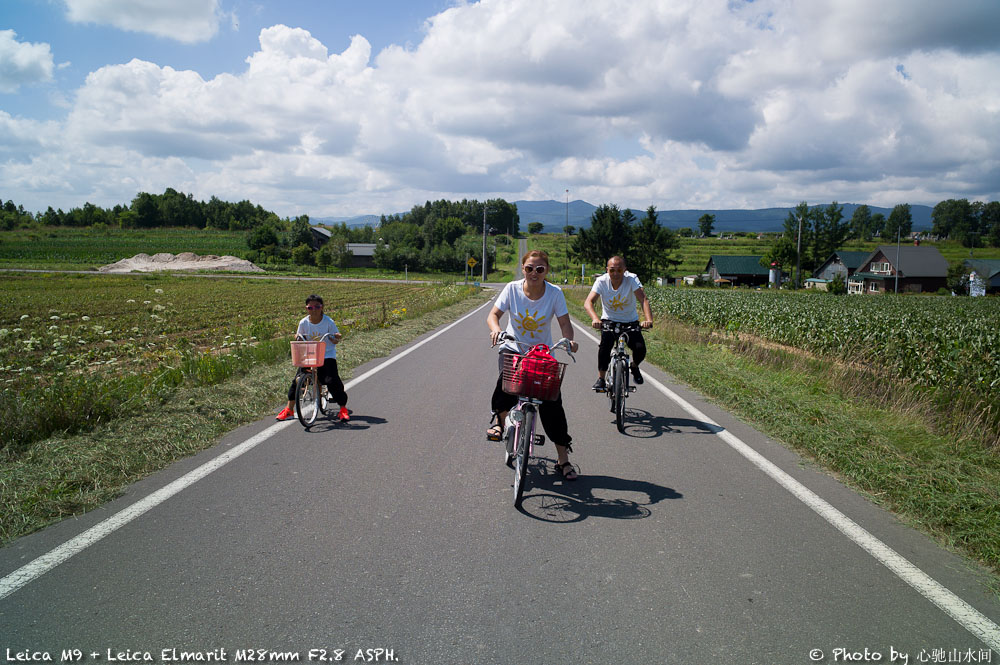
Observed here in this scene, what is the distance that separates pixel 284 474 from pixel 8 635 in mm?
2316

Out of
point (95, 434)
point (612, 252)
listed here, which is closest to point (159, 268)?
point (612, 252)

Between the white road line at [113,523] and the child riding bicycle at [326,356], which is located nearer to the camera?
the white road line at [113,523]

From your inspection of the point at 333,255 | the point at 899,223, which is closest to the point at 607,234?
the point at 333,255

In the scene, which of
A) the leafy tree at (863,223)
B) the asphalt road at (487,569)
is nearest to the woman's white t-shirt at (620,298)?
the asphalt road at (487,569)

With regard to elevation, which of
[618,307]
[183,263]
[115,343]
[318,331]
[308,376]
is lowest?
[115,343]

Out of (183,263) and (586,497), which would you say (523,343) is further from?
(183,263)

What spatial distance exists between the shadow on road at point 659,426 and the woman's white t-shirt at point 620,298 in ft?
4.09

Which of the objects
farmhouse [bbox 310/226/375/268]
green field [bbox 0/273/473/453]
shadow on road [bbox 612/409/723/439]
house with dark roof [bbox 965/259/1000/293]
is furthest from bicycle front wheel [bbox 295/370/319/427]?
farmhouse [bbox 310/226/375/268]

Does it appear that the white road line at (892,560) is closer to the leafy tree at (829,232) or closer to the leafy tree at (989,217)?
the leafy tree at (829,232)

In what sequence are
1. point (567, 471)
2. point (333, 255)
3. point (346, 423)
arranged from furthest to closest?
1. point (333, 255)
2. point (346, 423)
3. point (567, 471)

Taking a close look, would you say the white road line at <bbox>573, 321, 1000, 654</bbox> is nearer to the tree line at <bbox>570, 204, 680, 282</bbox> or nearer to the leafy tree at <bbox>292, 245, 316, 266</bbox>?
the tree line at <bbox>570, 204, 680, 282</bbox>

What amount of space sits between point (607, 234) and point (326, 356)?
199 ft

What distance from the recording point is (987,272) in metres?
69.3

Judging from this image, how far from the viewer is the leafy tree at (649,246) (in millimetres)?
65625
